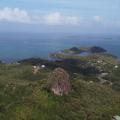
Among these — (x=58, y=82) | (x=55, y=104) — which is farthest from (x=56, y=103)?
(x=58, y=82)

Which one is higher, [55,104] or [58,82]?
[58,82]

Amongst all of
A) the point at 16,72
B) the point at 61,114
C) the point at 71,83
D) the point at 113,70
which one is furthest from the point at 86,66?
the point at 61,114

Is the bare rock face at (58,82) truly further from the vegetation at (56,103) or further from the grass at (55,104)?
the grass at (55,104)

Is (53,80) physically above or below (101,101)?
above

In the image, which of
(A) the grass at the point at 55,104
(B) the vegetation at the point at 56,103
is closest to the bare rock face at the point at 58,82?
(B) the vegetation at the point at 56,103

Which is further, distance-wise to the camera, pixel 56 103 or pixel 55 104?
pixel 56 103

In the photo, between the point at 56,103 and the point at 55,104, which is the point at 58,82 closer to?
the point at 56,103

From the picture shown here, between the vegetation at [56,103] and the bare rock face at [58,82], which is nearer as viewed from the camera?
the vegetation at [56,103]

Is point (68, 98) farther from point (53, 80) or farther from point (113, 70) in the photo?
point (113, 70)

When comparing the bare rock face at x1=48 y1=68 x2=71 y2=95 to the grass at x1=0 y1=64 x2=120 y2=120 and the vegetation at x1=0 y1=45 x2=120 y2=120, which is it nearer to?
the vegetation at x1=0 y1=45 x2=120 y2=120
